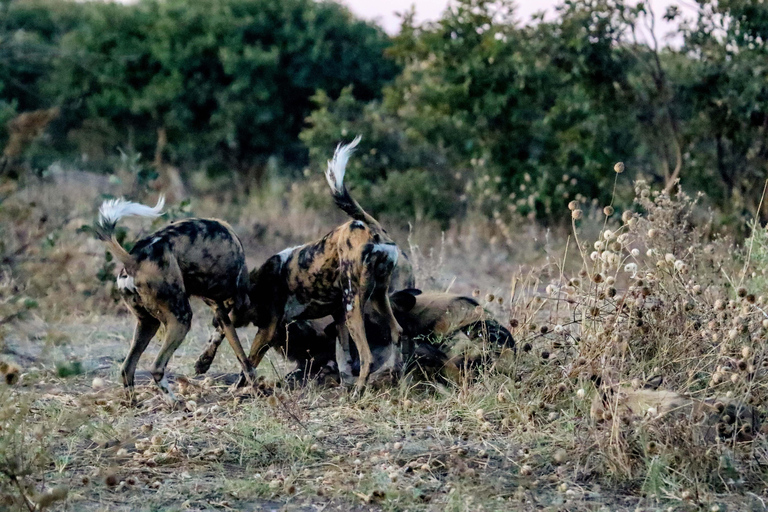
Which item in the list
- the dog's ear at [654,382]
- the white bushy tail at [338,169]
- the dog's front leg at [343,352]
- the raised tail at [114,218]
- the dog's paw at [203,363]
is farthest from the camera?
the dog's paw at [203,363]

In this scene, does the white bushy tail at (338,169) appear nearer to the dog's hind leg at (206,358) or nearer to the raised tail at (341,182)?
the raised tail at (341,182)

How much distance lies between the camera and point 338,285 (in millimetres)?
5215

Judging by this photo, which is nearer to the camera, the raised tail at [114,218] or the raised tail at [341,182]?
the raised tail at [114,218]

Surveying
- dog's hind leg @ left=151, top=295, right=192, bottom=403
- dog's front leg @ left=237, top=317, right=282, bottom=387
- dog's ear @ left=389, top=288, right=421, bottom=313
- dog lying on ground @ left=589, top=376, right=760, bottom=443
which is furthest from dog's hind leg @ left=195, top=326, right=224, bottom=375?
dog lying on ground @ left=589, top=376, right=760, bottom=443

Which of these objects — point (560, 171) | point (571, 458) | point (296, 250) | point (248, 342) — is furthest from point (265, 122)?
point (571, 458)

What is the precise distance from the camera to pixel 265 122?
1534 centimetres

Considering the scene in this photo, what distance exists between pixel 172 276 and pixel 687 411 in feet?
8.29

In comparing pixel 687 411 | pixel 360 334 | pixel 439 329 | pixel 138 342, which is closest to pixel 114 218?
pixel 138 342

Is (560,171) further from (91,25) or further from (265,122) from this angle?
(91,25)

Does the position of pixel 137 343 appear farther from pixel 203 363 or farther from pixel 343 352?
pixel 343 352

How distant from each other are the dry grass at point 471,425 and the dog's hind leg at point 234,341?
0.44ft

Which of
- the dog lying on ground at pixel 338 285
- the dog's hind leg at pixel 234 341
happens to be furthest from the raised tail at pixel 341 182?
the dog's hind leg at pixel 234 341

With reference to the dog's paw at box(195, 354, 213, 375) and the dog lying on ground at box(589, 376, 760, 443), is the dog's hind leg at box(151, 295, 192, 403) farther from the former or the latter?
the dog lying on ground at box(589, 376, 760, 443)

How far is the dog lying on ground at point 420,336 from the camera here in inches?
199
